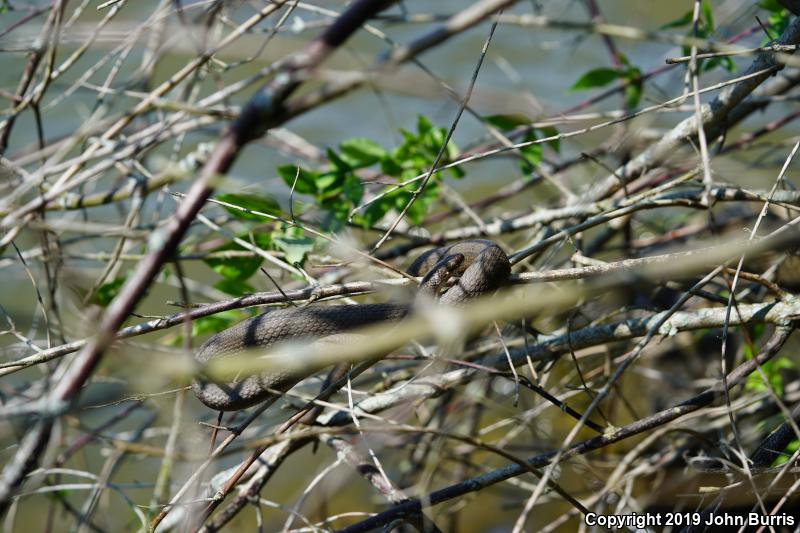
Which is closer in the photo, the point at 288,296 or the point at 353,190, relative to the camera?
the point at 288,296

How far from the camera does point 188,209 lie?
1959 millimetres

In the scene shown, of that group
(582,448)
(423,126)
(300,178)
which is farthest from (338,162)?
(582,448)

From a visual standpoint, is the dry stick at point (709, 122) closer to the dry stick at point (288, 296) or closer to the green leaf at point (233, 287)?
the dry stick at point (288, 296)

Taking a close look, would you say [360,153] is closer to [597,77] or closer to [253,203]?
[253,203]

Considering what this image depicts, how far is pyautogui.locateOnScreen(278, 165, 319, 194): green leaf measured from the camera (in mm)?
3891

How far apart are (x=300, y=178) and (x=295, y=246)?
0.83m

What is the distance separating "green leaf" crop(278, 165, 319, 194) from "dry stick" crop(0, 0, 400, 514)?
193cm

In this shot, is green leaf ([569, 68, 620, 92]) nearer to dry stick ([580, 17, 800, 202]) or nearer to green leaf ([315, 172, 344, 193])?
dry stick ([580, 17, 800, 202])

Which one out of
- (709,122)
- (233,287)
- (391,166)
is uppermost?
(709,122)

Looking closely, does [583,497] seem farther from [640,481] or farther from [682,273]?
[682,273]

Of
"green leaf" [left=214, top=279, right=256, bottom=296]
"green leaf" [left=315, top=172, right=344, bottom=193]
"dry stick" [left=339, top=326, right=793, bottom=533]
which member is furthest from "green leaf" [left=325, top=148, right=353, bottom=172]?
"dry stick" [left=339, top=326, right=793, bottom=533]

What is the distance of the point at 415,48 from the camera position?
1.77 metres

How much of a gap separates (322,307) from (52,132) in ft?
24.8

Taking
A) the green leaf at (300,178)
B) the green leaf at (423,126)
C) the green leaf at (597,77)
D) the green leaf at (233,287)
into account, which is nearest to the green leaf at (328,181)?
the green leaf at (300,178)
